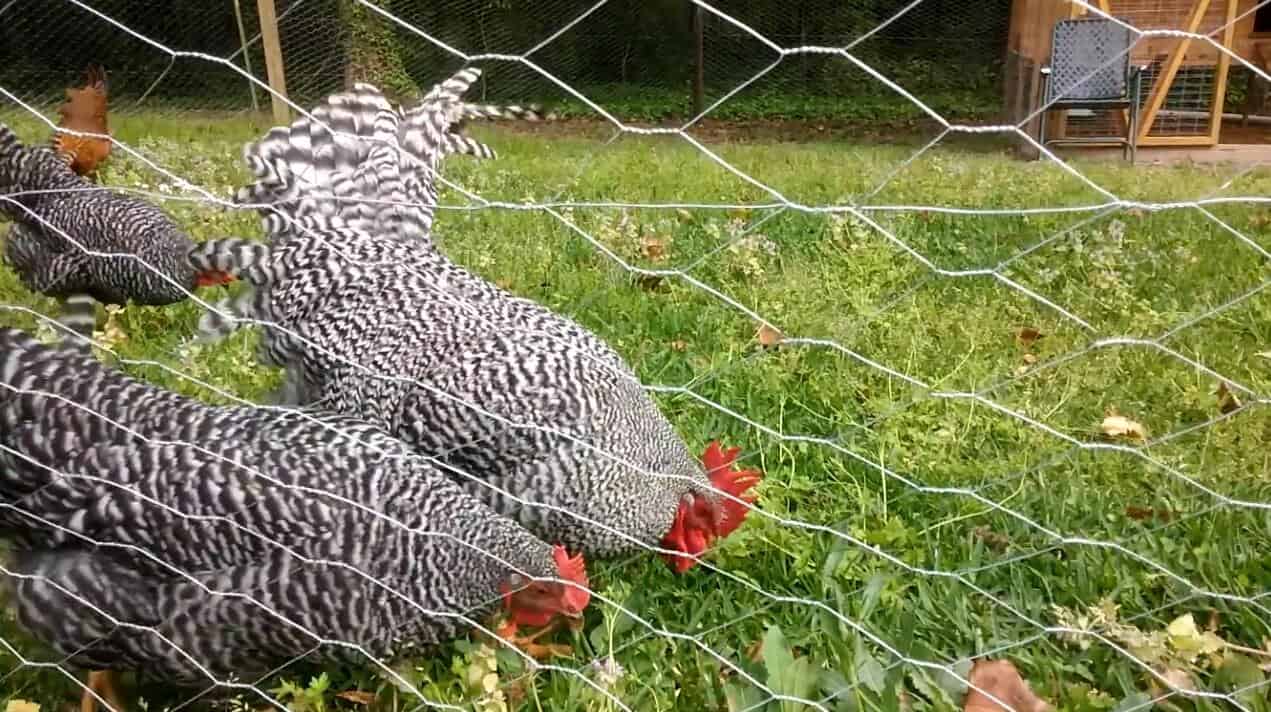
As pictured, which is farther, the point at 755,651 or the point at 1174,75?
the point at 1174,75

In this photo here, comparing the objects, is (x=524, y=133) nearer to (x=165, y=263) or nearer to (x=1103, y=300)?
(x=165, y=263)

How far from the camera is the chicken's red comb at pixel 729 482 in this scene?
5.08 feet

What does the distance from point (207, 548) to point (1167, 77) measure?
6.87 metres

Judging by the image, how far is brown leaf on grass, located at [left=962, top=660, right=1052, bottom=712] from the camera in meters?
1.11

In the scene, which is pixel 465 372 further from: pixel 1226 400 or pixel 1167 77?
pixel 1167 77

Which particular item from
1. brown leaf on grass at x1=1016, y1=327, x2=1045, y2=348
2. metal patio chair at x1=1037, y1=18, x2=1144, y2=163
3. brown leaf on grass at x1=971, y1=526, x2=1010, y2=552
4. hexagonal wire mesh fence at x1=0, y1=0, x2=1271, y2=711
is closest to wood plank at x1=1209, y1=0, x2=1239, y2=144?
metal patio chair at x1=1037, y1=18, x2=1144, y2=163

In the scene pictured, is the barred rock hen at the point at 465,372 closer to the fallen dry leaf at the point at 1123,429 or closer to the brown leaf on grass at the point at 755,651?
the brown leaf on grass at the point at 755,651

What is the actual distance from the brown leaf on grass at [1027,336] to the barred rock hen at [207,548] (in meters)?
1.41

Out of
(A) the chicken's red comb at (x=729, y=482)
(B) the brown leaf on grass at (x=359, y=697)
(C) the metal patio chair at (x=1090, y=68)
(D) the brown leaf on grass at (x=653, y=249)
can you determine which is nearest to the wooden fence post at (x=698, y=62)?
(C) the metal patio chair at (x=1090, y=68)

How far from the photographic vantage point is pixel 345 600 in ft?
4.13

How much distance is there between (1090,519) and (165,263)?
7.23 feet

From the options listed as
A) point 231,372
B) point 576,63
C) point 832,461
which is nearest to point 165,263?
point 231,372

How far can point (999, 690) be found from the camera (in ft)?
3.72

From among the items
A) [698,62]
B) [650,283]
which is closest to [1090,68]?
[698,62]
